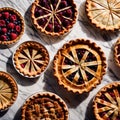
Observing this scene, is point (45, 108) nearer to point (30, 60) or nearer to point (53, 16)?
point (30, 60)

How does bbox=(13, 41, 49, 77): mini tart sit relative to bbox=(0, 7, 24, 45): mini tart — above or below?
below

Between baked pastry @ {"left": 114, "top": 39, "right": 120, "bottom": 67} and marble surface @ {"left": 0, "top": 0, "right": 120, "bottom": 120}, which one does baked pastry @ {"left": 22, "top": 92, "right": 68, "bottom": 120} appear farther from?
baked pastry @ {"left": 114, "top": 39, "right": 120, "bottom": 67}

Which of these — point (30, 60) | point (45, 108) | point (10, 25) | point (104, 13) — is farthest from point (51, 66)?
point (104, 13)

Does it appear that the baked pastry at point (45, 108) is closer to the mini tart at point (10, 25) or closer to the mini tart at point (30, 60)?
the mini tart at point (30, 60)

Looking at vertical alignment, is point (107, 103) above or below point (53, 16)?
below

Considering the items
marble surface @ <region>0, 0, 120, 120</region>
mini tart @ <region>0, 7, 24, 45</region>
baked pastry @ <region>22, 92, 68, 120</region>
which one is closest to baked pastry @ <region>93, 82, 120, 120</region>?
marble surface @ <region>0, 0, 120, 120</region>

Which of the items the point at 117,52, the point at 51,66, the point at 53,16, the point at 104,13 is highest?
the point at 53,16
